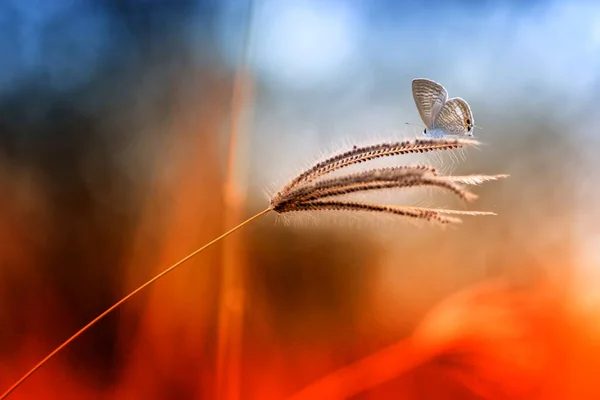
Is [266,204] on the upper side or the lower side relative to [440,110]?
Result: upper

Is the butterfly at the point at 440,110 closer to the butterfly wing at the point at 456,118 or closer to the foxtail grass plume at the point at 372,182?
the butterfly wing at the point at 456,118

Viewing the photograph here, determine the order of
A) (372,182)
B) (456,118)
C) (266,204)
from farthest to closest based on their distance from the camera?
(266,204) → (456,118) → (372,182)

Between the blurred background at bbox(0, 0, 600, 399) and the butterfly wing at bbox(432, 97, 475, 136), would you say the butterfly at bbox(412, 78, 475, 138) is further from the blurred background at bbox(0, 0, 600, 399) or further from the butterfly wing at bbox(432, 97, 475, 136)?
the blurred background at bbox(0, 0, 600, 399)

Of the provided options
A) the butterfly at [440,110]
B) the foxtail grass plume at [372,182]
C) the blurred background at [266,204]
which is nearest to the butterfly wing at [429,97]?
the butterfly at [440,110]

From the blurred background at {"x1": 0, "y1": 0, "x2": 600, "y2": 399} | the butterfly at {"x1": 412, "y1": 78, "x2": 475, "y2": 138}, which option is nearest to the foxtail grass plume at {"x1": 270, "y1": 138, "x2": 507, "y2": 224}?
the butterfly at {"x1": 412, "y1": 78, "x2": 475, "y2": 138}

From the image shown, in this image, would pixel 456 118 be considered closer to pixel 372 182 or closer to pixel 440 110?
pixel 440 110

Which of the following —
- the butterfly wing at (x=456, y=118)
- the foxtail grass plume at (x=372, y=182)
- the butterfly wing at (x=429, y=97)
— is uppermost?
the butterfly wing at (x=429, y=97)

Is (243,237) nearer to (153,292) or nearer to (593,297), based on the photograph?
(153,292)

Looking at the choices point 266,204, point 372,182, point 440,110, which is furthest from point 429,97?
point 266,204
